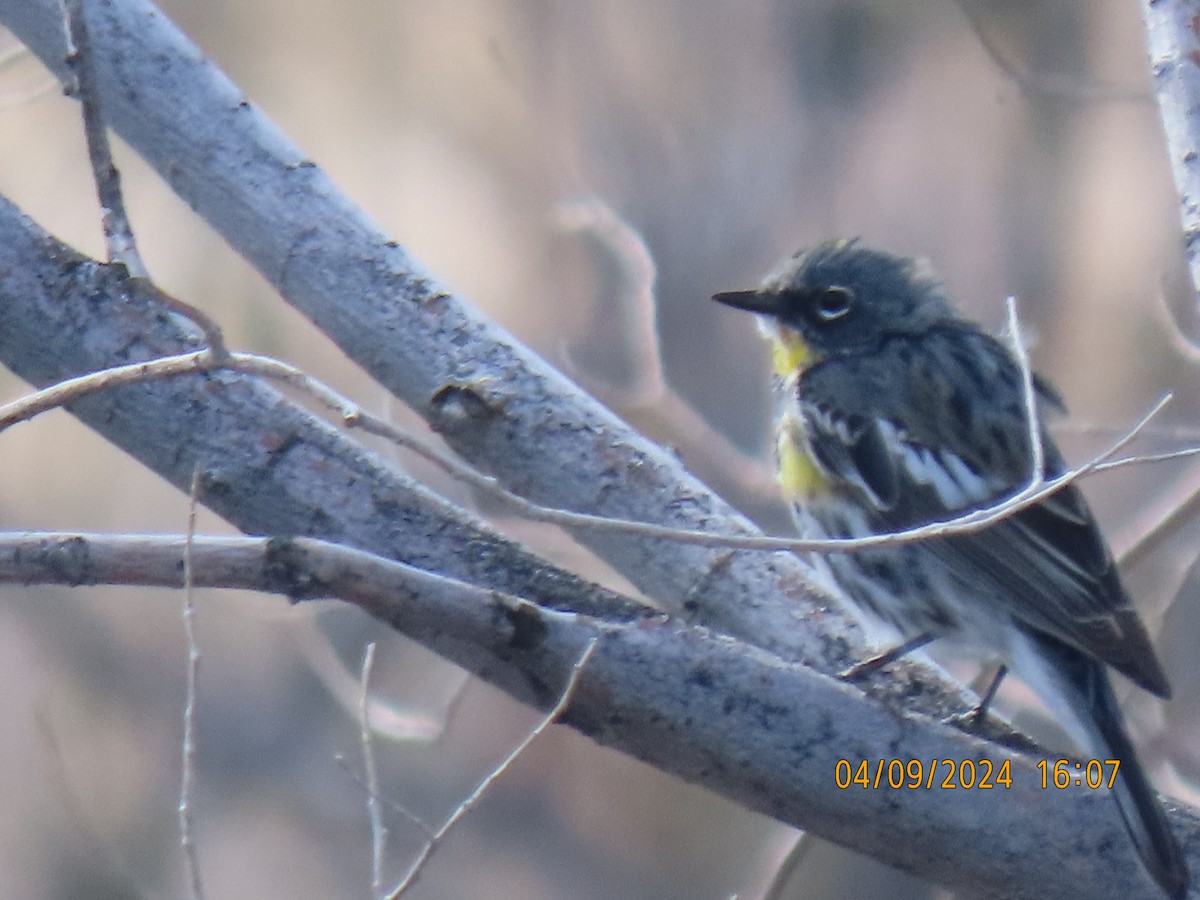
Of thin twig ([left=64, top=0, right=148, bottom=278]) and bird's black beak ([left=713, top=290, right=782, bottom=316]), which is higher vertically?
thin twig ([left=64, top=0, right=148, bottom=278])

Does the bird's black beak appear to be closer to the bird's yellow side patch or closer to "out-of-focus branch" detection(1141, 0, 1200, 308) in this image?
the bird's yellow side patch

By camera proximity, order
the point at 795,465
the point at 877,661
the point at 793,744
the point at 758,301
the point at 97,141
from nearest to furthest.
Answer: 1. the point at 97,141
2. the point at 793,744
3. the point at 877,661
4. the point at 795,465
5. the point at 758,301

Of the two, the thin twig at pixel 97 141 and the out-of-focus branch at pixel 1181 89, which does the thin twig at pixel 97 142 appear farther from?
the out-of-focus branch at pixel 1181 89

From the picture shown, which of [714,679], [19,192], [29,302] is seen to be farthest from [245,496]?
[19,192]

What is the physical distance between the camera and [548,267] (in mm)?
7371

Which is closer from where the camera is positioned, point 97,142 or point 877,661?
point 97,142

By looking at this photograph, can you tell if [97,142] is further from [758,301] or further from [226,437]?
[758,301]

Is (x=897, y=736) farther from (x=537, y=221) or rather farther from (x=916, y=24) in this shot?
(x=916, y=24)

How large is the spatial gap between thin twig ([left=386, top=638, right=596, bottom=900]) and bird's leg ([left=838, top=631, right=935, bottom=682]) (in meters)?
0.69

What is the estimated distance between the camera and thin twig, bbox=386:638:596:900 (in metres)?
1.90

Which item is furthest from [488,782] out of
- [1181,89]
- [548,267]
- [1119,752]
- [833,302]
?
[548,267]

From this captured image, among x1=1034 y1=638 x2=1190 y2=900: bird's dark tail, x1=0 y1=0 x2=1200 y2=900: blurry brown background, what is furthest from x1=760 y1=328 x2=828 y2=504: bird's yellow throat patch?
x1=0 y1=0 x2=1200 y2=900: blurry brown background

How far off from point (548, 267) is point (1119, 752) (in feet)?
16.9

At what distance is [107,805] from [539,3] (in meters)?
4.41
